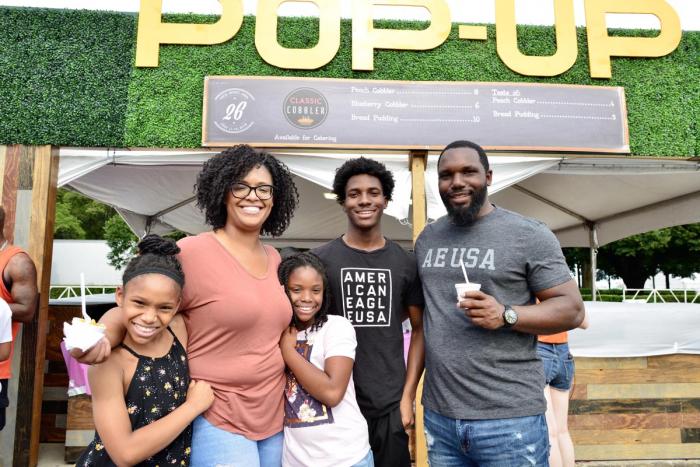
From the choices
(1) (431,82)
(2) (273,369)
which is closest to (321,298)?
(2) (273,369)

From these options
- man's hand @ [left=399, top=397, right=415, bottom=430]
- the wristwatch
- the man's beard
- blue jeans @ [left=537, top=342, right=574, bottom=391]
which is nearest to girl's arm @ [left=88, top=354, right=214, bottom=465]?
man's hand @ [left=399, top=397, right=415, bottom=430]

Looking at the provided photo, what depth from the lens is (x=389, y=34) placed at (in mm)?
4375

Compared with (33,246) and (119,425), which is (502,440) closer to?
(119,425)

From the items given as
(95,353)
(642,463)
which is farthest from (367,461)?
(642,463)

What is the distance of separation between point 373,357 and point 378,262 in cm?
43

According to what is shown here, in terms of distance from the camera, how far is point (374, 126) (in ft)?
13.8

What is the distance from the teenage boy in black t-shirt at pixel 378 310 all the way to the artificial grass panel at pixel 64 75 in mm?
2955

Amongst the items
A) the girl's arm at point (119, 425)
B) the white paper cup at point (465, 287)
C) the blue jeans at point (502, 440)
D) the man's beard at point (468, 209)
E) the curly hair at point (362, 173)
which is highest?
the curly hair at point (362, 173)

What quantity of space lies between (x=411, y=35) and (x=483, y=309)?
351cm

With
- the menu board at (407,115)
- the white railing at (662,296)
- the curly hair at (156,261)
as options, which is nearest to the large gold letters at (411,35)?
the menu board at (407,115)

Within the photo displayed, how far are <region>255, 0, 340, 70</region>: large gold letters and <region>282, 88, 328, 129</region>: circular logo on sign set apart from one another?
0.27 m

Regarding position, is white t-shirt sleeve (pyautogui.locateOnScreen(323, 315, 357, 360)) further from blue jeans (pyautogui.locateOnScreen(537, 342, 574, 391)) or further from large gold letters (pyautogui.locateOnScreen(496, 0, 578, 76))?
large gold letters (pyautogui.locateOnScreen(496, 0, 578, 76))

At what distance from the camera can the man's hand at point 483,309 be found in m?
1.61

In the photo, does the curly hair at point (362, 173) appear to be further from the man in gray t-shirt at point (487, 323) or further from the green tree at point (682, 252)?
the green tree at point (682, 252)
